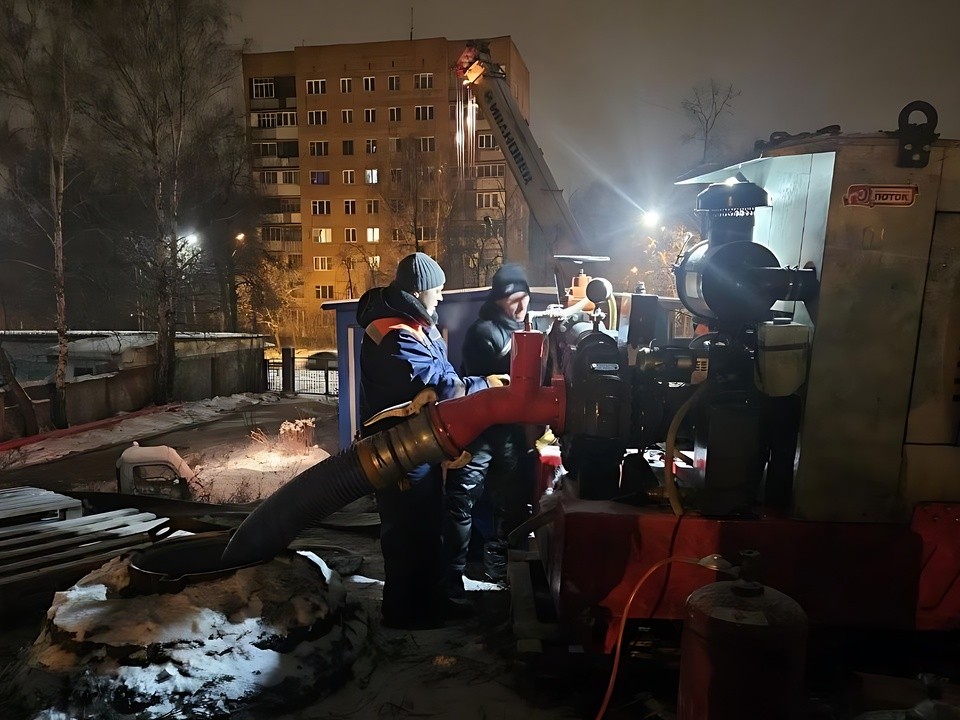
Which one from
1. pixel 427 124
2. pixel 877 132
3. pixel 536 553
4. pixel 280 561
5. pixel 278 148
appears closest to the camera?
pixel 877 132

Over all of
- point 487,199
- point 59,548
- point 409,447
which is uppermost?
point 487,199

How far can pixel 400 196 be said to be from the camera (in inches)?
1096

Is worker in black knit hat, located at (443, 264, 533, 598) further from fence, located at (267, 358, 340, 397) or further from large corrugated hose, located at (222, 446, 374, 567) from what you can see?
fence, located at (267, 358, 340, 397)

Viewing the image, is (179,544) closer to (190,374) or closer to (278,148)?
(190,374)

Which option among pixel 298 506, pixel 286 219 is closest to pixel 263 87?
pixel 286 219

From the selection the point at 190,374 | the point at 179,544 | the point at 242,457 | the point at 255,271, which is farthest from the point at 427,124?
the point at 179,544

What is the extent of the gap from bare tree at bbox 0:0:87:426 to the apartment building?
15840 mm

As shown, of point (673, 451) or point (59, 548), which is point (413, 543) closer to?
point (673, 451)

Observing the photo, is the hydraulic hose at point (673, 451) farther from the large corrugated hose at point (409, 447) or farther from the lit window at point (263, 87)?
the lit window at point (263, 87)

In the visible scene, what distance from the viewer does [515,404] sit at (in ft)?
9.55

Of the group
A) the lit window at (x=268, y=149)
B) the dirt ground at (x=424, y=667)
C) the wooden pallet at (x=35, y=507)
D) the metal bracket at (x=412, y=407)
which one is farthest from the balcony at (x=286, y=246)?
the metal bracket at (x=412, y=407)

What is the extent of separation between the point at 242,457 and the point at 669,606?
8.37 metres

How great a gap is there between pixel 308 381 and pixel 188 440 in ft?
25.4

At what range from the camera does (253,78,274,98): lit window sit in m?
35.6
